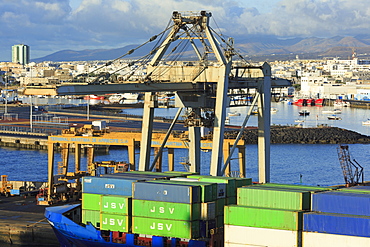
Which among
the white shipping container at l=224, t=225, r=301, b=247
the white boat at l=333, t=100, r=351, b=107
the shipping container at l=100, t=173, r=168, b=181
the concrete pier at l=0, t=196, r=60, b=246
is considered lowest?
the concrete pier at l=0, t=196, r=60, b=246

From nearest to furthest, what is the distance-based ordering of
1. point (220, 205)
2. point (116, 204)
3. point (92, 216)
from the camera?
point (220, 205)
point (116, 204)
point (92, 216)

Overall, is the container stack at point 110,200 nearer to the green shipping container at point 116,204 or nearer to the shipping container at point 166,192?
the green shipping container at point 116,204

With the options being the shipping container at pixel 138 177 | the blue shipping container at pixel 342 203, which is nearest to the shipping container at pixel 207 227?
the shipping container at pixel 138 177

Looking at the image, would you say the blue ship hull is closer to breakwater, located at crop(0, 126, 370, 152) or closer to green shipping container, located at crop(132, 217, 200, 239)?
green shipping container, located at crop(132, 217, 200, 239)

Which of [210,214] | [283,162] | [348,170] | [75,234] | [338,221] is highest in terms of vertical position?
[348,170]

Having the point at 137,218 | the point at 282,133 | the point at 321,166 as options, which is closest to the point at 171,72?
the point at 137,218

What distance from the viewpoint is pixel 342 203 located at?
28.3 meters

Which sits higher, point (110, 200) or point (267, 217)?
point (110, 200)

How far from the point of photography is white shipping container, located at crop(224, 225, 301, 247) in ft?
92.2

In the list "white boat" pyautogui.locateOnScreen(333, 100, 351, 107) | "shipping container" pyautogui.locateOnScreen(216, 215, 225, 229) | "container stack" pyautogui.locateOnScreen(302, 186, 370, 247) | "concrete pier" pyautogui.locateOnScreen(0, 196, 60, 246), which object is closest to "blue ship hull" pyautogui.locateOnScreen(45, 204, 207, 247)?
"concrete pier" pyautogui.locateOnScreen(0, 196, 60, 246)

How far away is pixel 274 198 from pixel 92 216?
878 centimetres

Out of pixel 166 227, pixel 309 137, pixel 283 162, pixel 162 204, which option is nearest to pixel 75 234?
pixel 166 227

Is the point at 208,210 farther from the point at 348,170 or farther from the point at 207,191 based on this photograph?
the point at 348,170

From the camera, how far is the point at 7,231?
38.9 meters
